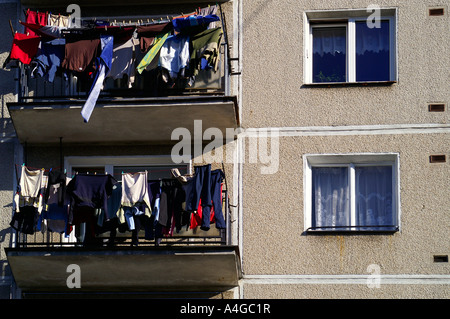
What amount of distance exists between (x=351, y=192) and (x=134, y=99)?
368cm

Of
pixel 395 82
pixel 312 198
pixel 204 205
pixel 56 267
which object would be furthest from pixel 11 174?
pixel 395 82

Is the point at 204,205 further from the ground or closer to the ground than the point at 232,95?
closer to the ground

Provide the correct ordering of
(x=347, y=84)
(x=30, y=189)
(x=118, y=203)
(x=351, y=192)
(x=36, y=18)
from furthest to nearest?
(x=36, y=18) → (x=347, y=84) → (x=351, y=192) → (x=30, y=189) → (x=118, y=203)

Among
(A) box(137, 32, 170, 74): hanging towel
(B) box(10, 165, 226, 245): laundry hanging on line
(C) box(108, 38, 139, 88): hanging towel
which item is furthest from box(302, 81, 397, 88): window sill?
(C) box(108, 38, 139, 88): hanging towel

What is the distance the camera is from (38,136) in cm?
1909

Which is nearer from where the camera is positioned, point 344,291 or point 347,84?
point 344,291

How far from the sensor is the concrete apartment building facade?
715 inches

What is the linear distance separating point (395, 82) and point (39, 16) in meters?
5.78

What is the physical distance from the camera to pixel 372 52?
1939 centimetres

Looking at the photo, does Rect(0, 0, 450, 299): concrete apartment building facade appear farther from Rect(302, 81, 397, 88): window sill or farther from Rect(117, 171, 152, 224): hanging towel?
Rect(117, 171, 152, 224): hanging towel

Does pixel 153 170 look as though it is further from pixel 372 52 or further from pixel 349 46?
pixel 372 52

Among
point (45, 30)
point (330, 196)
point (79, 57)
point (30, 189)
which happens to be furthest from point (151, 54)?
point (330, 196)

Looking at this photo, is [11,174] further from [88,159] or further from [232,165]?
[232,165]

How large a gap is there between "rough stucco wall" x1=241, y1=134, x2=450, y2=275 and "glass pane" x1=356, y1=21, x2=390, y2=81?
1155 mm
